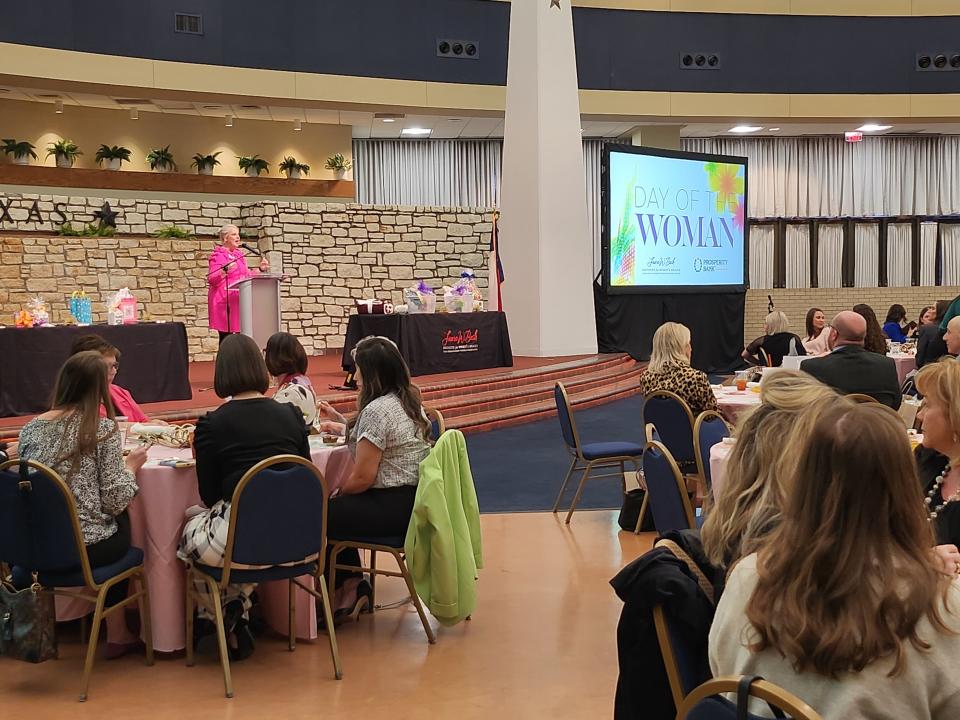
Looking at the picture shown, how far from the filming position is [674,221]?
1355 cm

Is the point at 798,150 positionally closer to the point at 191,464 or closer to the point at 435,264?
the point at 435,264

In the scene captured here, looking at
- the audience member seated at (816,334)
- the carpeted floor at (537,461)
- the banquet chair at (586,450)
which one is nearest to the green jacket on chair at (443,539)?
the banquet chair at (586,450)

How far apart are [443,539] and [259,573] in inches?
27.2

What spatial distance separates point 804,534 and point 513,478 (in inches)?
226

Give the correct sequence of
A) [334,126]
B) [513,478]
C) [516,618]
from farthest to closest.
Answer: [334,126]
[513,478]
[516,618]

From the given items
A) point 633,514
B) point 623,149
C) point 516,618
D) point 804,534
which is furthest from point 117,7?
point 804,534

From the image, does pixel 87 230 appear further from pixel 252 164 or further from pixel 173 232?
pixel 252 164

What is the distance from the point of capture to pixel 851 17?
15516 mm

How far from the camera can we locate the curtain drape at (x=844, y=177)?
17297 millimetres

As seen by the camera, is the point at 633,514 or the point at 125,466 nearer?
the point at 125,466

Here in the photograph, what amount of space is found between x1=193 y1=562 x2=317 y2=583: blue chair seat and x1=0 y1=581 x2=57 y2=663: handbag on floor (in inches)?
20.2

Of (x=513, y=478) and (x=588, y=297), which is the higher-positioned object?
(x=588, y=297)

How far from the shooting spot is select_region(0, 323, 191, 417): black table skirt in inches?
298

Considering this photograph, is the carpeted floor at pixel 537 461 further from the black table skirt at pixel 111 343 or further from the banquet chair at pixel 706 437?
the black table skirt at pixel 111 343
